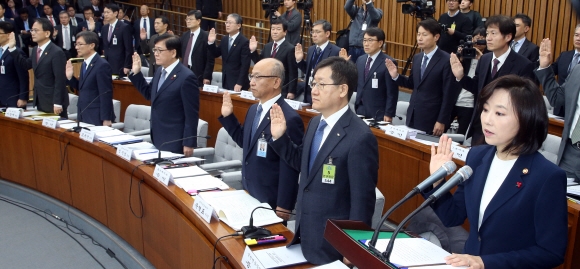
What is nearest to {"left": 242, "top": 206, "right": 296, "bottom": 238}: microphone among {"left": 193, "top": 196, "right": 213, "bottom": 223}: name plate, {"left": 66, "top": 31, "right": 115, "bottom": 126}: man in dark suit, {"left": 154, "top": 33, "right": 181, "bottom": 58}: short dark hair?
{"left": 193, "top": 196, "right": 213, "bottom": 223}: name plate

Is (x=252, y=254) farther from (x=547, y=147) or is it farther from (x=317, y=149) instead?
(x=547, y=147)

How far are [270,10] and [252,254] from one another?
5.82 metres

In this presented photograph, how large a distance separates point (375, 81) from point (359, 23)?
7.83 feet

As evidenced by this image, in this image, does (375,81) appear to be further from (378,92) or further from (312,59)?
(312,59)

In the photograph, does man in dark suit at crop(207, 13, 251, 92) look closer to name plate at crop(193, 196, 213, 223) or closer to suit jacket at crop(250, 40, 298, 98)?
suit jacket at crop(250, 40, 298, 98)

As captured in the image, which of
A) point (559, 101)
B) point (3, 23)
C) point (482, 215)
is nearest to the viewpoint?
point (482, 215)

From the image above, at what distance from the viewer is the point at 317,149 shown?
2297mm

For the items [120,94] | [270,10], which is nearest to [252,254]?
[120,94]

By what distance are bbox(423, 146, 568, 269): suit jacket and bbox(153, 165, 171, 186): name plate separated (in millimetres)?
1603

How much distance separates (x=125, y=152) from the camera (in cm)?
342

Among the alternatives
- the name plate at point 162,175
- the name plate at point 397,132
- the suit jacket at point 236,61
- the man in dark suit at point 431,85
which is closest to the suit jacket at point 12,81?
the suit jacket at point 236,61

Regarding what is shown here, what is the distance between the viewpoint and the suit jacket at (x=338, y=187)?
2.10m

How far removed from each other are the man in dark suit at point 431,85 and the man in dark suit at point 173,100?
165 cm

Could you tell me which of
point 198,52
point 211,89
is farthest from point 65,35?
point 211,89
